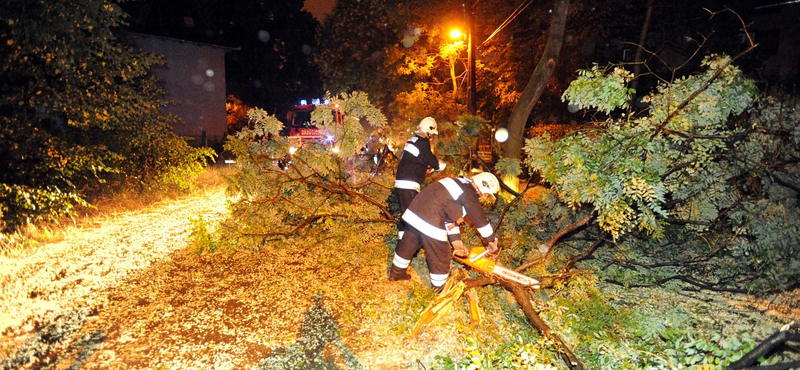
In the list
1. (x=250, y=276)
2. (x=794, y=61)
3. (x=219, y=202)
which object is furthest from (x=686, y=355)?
(x=794, y=61)

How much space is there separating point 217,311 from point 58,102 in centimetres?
532

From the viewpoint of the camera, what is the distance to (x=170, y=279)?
4852mm

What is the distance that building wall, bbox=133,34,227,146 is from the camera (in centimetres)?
1947

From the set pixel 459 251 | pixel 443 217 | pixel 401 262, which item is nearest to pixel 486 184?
pixel 443 217

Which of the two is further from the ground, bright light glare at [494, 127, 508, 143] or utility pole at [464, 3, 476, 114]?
utility pole at [464, 3, 476, 114]

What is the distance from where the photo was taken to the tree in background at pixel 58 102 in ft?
19.9

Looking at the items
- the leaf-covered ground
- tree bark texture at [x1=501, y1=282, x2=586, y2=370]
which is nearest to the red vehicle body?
the leaf-covered ground

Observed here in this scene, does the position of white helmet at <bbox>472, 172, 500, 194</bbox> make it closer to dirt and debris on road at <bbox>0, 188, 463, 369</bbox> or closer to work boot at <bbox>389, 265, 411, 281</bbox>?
work boot at <bbox>389, 265, 411, 281</bbox>

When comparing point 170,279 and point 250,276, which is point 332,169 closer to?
point 250,276

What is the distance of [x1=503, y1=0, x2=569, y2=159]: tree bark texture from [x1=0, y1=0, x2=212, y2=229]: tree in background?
23.4 ft

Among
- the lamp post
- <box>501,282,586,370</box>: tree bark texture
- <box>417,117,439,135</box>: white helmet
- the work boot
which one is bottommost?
the work boot

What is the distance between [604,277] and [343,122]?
3.85 meters

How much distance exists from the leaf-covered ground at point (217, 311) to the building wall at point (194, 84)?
46.6 ft

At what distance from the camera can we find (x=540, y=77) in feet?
27.8
